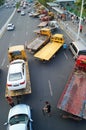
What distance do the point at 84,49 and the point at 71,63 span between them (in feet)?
7.80

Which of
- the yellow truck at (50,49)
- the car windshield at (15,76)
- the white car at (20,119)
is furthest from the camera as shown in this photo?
the yellow truck at (50,49)

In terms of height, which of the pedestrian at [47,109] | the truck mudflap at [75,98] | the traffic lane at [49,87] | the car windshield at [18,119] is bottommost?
the traffic lane at [49,87]

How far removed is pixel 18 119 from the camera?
41.8 ft

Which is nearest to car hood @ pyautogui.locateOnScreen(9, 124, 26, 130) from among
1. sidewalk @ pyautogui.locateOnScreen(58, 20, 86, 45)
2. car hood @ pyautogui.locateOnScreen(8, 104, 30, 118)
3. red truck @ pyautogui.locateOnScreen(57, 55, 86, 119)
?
car hood @ pyautogui.locateOnScreen(8, 104, 30, 118)

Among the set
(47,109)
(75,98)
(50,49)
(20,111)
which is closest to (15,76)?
(20,111)

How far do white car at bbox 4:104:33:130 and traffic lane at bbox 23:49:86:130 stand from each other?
3.73 ft

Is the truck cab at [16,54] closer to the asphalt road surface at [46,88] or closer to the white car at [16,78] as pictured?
the asphalt road surface at [46,88]

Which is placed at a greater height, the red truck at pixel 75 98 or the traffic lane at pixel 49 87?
the red truck at pixel 75 98

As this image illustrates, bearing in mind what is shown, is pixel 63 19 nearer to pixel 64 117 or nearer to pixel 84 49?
pixel 84 49

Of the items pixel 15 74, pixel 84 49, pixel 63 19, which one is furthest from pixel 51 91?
pixel 63 19

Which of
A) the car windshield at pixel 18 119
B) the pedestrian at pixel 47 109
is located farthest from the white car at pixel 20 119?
the pedestrian at pixel 47 109

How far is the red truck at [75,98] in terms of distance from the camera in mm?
12769

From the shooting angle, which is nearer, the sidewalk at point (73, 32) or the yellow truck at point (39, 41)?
the yellow truck at point (39, 41)

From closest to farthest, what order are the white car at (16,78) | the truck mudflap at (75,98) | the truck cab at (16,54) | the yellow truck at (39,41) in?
the truck mudflap at (75,98) → the white car at (16,78) → the truck cab at (16,54) → the yellow truck at (39,41)
